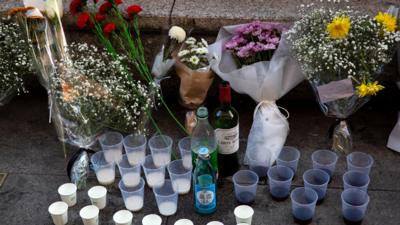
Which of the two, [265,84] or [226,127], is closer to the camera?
[226,127]

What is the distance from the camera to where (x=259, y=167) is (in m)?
3.86

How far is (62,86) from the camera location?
377 centimetres

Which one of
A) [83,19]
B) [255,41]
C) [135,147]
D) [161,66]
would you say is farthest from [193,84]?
[83,19]

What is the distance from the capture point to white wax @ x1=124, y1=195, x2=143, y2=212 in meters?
3.67

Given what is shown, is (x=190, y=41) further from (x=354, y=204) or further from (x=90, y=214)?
(x=354, y=204)

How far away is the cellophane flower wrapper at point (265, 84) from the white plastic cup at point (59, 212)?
1.21 metres

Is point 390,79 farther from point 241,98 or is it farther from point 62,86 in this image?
point 62,86

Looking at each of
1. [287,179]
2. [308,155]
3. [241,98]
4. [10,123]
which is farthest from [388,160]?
[10,123]

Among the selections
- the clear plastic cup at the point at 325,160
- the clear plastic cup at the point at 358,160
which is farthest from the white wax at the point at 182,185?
the clear plastic cup at the point at 358,160

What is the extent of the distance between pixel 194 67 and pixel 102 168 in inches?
35.6

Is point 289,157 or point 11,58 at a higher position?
point 11,58

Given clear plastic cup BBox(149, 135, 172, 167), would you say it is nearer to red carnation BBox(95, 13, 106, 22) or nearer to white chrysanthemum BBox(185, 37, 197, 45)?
white chrysanthemum BBox(185, 37, 197, 45)

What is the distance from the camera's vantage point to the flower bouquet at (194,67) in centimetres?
411

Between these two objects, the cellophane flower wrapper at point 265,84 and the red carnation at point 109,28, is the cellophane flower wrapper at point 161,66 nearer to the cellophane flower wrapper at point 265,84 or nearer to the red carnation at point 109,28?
the cellophane flower wrapper at point 265,84
